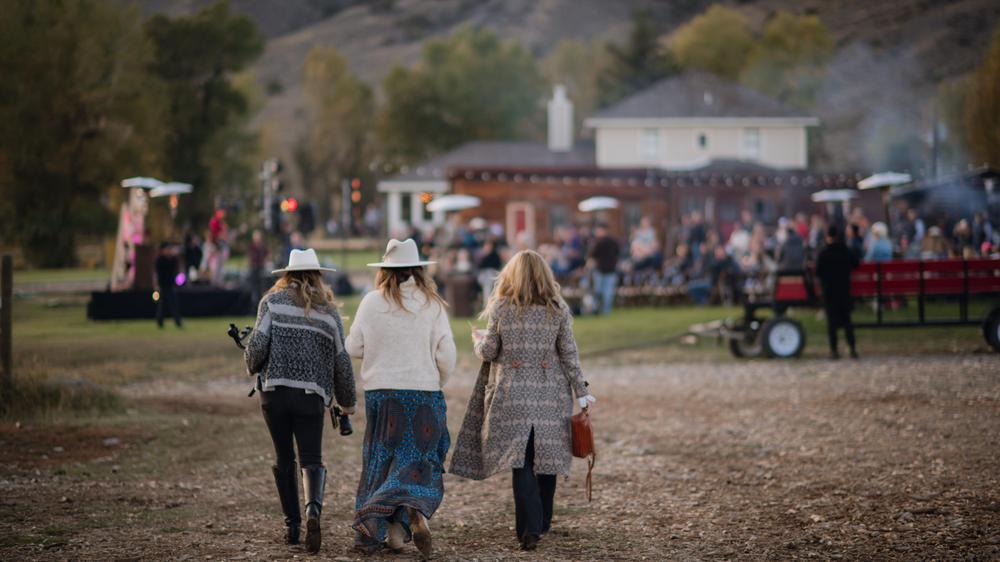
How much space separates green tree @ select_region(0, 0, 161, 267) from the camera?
3403cm

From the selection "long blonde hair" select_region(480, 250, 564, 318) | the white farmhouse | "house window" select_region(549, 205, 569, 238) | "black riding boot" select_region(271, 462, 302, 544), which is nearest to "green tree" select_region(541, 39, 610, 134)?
the white farmhouse

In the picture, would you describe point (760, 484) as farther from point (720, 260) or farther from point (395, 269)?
point (720, 260)

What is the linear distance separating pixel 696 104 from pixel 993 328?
43319mm

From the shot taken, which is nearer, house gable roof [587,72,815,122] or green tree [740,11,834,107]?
house gable roof [587,72,815,122]

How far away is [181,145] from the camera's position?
58.7 meters

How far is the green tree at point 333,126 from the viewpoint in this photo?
94.2 m

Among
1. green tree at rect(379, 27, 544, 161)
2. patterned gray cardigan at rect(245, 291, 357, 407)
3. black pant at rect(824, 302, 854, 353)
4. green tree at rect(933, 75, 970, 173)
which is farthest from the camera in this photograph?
green tree at rect(933, 75, 970, 173)

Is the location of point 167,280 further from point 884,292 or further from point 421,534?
point 421,534

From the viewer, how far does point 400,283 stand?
7492 mm

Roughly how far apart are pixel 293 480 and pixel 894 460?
4.99 metres

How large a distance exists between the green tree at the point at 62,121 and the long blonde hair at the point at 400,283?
25805 millimetres

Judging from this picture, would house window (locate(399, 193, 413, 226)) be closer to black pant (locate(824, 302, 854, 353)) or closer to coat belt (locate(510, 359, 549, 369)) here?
black pant (locate(824, 302, 854, 353))

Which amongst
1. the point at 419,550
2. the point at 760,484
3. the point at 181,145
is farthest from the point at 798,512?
the point at 181,145

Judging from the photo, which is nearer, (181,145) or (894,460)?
(894,460)
